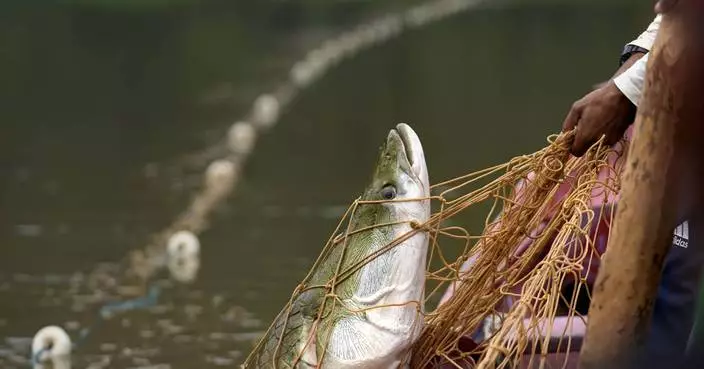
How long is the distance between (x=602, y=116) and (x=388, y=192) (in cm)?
55

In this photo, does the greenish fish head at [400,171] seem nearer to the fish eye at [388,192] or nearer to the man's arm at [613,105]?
the fish eye at [388,192]

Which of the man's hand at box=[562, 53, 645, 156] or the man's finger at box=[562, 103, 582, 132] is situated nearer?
the man's hand at box=[562, 53, 645, 156]

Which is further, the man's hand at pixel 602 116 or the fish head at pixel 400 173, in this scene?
the fish head at pixel 400 173

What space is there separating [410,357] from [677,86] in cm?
139

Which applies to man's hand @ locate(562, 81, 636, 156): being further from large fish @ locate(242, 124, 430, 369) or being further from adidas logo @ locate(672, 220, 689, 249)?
large fish @ locate(242, 124, 430, 369)

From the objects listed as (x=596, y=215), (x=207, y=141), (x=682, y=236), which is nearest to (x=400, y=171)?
(x=596, y=215)

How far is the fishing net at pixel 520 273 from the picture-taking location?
10.3 feet

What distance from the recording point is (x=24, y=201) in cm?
959

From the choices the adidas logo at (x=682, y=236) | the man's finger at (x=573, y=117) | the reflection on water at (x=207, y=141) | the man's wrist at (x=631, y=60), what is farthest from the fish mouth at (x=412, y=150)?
the reflection on water at (x=207, y=141)

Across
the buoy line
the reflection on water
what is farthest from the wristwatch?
the buoy line

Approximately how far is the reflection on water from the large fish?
2.74m

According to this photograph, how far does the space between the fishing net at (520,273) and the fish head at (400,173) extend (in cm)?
7

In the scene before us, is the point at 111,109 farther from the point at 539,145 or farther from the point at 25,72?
the point at 539,145

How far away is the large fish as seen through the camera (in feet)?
10.2
